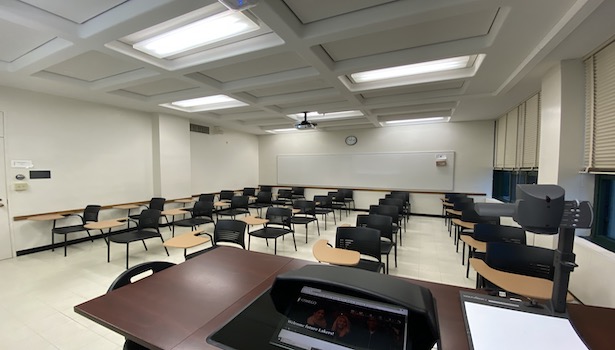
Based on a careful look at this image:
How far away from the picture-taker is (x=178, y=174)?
6.38 m

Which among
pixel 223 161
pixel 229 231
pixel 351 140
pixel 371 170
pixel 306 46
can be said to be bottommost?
pixel 229 231

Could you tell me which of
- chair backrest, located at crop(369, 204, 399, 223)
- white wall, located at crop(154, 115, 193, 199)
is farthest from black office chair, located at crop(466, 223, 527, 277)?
white wall, located at crop(154, 115, 193, 199)

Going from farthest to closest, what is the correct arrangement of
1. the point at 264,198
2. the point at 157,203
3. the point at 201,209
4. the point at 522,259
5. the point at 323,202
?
the point at 264,198 → the point at 323,202 → the point at 157,203 → the point at 201,209 → the point at 522,259

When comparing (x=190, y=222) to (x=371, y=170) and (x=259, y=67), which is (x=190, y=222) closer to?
(x=259, y=67)

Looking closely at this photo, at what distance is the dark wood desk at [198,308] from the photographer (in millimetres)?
959

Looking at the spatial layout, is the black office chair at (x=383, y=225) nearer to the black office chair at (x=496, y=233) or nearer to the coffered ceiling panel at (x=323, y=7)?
the black office chair at (x=496, y=233)

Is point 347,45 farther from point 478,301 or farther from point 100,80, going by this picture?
point 100,80

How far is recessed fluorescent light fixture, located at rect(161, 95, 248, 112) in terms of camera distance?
5232 mm

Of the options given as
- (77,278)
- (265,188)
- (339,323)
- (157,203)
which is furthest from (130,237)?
(265,188)

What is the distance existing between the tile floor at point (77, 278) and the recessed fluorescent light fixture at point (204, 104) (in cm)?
293

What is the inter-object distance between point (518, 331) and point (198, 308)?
1.35m

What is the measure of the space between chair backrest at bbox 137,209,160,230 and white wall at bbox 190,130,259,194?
300cm

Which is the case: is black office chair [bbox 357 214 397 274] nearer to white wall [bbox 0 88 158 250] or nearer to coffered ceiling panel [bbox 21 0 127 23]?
coffered ceiling panel [bbox 21 0 127 23]

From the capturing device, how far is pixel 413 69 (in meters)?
3.61
